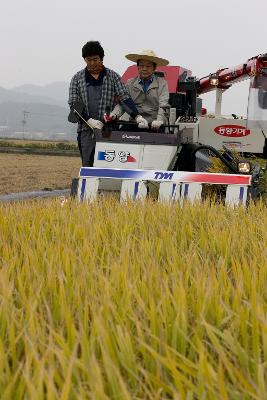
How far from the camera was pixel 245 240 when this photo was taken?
2.98 metres

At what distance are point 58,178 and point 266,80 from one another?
9.28 meters

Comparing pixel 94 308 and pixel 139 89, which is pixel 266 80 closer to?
pixel 139 89

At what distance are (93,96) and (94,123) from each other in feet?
1.37

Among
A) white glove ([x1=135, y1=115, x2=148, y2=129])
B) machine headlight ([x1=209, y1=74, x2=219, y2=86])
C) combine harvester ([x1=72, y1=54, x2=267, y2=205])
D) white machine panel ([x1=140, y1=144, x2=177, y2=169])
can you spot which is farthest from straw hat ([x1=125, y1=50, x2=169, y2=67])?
Result: machine headlight ([x1=209, y1=74, x2=219, y2=86])

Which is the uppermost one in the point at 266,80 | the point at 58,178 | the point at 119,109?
the point at 266,80

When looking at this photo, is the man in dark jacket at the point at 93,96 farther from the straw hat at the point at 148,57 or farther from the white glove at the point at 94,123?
the straw hat at the point at 148,57

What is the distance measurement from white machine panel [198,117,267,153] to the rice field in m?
8.07

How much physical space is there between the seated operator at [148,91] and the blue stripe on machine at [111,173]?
657 millimetres

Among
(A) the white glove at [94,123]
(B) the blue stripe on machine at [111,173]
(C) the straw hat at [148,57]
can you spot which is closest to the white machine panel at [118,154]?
(A) the white glove at [94,123]

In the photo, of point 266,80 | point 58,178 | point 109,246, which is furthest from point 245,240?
Result: point 58,178

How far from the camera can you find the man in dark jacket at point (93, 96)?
6.31 meters

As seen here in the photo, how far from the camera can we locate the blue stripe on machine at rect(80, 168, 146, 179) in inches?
225

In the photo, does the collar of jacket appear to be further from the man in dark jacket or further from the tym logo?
the tym logo

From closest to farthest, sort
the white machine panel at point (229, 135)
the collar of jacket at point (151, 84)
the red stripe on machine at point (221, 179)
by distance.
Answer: the red stripe on machine at point (221, 179), the collar of jacket at point (151, 84), the white machine panel at point (229, 135)
